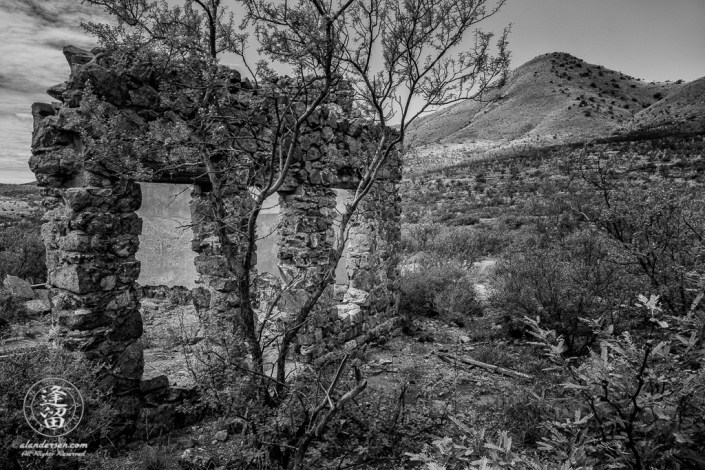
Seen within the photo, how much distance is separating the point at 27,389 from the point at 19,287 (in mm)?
6339

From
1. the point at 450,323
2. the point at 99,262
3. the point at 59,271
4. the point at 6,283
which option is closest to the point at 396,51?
the point at 99,262

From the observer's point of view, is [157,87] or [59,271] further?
[157,87]

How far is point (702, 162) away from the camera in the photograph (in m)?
16.5

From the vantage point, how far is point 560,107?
45938mm

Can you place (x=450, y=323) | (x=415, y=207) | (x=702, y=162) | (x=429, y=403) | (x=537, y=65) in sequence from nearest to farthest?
(x=429, y=403) < (x=450, y=323) < (x=702, y=162) < (x=415, y=207) < (x=537, y=65)

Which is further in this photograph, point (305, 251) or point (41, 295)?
point (41, 295)

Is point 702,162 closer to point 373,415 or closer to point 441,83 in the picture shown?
point 441,83

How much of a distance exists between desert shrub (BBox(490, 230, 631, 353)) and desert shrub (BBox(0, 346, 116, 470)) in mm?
4800

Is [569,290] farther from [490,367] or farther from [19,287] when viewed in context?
[19,287]

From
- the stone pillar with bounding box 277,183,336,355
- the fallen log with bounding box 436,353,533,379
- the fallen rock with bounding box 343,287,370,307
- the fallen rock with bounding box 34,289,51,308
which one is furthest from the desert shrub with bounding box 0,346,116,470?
the fallen rock with bounding box 34,289,51,308

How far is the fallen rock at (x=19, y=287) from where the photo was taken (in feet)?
24.7

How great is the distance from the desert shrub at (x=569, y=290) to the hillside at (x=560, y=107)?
29332mm

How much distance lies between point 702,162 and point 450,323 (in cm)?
1607

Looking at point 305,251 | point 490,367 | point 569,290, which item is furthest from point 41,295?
point 569,290
